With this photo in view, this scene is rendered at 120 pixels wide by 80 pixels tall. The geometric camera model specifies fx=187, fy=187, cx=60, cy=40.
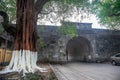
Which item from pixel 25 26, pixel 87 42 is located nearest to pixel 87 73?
pixel 25 26

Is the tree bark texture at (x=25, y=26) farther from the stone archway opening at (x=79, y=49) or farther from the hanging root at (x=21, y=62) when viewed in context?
the stone archway opening at (x=79, y=49)

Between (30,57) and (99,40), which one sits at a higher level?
(99,40)

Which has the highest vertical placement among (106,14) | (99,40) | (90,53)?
(106,14)

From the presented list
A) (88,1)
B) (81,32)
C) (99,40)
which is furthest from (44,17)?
(99,40)

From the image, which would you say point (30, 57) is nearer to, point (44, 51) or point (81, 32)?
point (44, 51)

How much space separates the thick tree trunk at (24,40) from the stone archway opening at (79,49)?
1516 cm

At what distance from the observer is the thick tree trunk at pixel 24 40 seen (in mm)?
9555

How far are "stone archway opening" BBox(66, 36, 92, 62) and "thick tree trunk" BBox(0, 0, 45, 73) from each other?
49.7 ft

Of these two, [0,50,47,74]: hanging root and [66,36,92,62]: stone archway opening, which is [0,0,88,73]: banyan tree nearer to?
[0,50,47,74]: hanging root

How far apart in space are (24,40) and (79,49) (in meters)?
20.5

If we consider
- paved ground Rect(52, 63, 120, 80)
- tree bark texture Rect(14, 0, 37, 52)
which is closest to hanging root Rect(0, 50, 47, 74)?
tree bark texture Rect(14, 0, 37, 52)

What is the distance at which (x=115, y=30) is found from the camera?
24.5 metres

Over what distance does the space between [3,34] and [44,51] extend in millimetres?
6250

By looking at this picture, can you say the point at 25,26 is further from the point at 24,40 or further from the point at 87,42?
the point at 87,42
